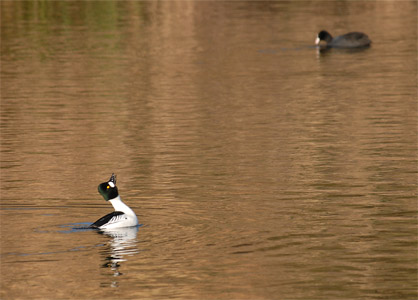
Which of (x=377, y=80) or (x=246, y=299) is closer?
(x=246, y=299)

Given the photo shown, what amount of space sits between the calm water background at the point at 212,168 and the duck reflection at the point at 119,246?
3cm

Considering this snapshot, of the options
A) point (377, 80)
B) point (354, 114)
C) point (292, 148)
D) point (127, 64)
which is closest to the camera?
point (292, 148)

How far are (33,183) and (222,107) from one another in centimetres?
1019

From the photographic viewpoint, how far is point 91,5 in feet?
230

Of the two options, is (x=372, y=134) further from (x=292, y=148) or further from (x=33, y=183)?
(x=33, y=183)

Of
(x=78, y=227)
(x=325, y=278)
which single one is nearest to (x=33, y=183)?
(x=78, y=227)

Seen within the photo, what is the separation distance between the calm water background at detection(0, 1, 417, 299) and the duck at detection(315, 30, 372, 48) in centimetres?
50

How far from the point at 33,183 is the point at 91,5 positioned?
5140 cm

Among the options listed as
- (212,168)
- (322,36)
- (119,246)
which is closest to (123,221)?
(119,246)

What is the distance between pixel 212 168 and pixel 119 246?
595cm

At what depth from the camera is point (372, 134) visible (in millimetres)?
24578

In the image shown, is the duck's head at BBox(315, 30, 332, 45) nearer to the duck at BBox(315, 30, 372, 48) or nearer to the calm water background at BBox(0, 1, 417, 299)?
the duck at BBox(315, 30, 372, 48)

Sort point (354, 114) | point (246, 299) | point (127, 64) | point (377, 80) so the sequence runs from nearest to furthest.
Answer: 1. point (246, 299)
2. point (354, 114)
3. point (377, 80)
4. point (127, 64)

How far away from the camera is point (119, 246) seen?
15.2m
